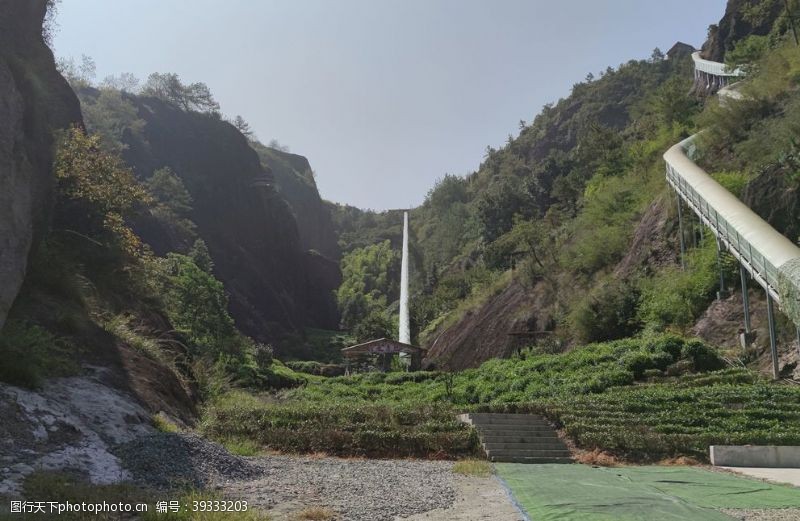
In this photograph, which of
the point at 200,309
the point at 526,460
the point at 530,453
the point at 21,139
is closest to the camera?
the point at 21,139

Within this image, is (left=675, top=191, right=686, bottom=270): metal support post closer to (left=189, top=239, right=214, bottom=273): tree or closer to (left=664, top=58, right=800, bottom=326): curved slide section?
(left=664, top=58, right=800, bottom=326): curved slide section

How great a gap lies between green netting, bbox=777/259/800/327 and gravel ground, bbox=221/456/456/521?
29.8ft

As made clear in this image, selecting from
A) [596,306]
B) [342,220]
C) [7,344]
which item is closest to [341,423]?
[7,344]

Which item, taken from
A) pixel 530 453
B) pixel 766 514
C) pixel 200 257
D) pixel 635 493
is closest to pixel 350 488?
A: pixel 635 493

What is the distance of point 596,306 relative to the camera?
2659 cm

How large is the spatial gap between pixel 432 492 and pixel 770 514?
3959 millimetres

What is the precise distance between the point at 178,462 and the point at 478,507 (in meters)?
4.33

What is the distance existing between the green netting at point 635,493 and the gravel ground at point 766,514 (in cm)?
21

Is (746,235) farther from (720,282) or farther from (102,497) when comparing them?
(102,497)

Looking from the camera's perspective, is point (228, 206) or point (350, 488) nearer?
point (350, 488)

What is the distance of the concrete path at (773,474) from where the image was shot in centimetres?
1011

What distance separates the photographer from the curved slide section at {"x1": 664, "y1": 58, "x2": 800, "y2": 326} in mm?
15312

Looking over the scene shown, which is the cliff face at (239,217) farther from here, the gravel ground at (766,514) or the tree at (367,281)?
the gravel ground at (766,514)

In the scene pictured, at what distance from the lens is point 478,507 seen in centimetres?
754
